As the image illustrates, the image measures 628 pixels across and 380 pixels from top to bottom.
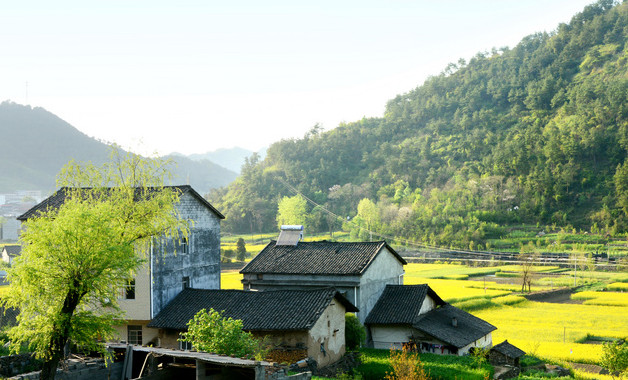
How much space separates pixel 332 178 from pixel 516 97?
40.5 meters

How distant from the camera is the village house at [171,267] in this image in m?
23.6

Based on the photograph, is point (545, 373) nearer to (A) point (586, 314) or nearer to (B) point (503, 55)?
(A) point (586, 314)

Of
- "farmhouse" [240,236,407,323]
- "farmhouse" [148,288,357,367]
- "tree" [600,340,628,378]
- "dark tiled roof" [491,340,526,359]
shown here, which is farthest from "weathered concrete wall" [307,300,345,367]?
"tree" [600,340,628,378]

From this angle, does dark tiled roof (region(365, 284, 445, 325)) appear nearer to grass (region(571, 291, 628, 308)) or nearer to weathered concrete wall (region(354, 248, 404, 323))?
weathered concrete wall (region(354, 248, 404, 323))

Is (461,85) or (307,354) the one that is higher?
(461,85)

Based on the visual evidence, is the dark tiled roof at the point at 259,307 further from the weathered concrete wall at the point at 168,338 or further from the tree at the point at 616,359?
the tree at the point at 616,359

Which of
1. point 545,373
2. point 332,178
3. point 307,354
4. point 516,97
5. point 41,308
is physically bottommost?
point 545,373

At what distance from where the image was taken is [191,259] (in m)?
26.6

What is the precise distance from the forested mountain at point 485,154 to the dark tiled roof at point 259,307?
57.0m

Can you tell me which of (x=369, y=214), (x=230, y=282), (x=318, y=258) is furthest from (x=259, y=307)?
(x=369, y=214)

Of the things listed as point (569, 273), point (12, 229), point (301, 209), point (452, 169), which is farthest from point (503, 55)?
point (12, 229)

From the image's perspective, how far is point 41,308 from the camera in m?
15.9

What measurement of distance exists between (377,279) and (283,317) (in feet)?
24.2

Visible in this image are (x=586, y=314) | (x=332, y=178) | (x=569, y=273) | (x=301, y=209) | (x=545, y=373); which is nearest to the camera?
(x=545, y=373)
